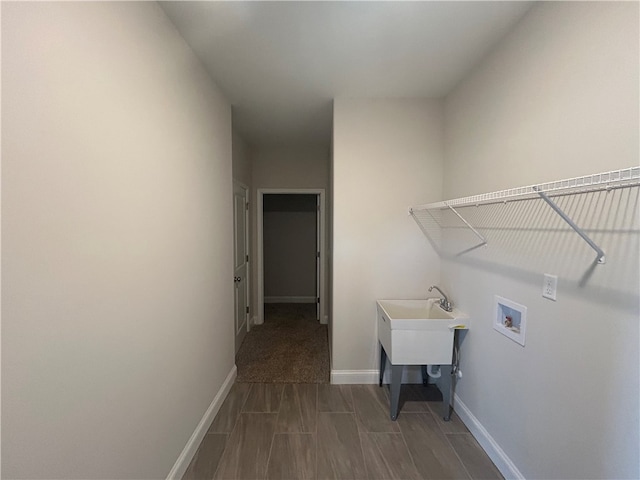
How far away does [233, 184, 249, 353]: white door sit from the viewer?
3137 mm

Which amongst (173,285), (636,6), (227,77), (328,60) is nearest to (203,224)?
(173,285)

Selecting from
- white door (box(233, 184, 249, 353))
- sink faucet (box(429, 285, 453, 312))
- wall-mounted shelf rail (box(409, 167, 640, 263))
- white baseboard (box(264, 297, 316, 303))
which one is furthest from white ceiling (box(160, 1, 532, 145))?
white baseboard (box(264, 297, 316, 303))

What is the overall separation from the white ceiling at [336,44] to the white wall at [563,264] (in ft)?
0.86

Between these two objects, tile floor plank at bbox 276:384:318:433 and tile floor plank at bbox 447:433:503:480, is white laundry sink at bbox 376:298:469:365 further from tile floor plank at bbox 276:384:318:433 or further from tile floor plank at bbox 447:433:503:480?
tile floor plank at bbox 276:384:318:433

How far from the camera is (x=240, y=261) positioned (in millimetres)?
3381

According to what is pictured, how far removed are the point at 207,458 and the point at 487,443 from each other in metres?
1.79

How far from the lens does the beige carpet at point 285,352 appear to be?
263 cm

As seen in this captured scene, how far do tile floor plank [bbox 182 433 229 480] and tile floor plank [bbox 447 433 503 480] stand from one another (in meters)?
1.55

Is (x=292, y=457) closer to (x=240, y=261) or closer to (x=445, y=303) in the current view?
(x=445, y=303)

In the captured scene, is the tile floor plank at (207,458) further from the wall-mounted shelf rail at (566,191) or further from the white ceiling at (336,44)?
the white ceiling at (336,44)

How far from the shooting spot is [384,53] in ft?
5.74

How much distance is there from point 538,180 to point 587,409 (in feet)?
3.37

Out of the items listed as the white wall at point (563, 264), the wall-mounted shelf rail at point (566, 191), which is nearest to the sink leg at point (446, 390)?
the white wall at point (563, 264)

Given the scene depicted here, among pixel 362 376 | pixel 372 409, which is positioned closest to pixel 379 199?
pixel 362 376
